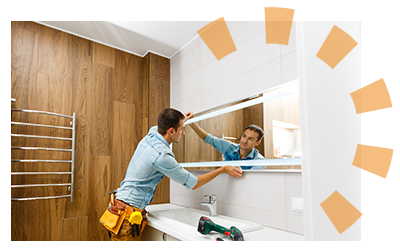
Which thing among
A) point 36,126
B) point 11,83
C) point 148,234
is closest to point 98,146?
point 36,126

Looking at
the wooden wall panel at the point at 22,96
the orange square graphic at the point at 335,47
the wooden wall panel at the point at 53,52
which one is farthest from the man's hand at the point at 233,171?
the wooden wall panel at the point at 53,52

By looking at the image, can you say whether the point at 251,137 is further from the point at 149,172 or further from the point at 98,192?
the point at 98,192

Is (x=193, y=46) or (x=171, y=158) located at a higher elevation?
(x=193, y=46)

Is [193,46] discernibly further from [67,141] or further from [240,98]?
[67,141]

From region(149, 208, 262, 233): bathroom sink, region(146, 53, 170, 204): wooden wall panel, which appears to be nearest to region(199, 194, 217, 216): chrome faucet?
region(149, 208, 262, 233): bathroom sink

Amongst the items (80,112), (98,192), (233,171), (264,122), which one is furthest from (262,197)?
(80,112)

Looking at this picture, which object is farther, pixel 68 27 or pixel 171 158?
pixel 68 27

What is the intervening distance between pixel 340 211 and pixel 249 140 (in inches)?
41.6

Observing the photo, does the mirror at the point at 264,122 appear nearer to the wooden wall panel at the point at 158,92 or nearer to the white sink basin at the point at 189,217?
the white sink basin at the point at 189,217

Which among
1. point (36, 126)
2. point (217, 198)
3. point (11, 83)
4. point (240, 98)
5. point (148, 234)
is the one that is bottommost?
point (148, 234)

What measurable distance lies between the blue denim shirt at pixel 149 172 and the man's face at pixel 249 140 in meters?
0.37

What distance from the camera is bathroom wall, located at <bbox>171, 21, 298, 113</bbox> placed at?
1.51 meters

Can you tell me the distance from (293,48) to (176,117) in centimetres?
88

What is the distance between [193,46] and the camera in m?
2.37
